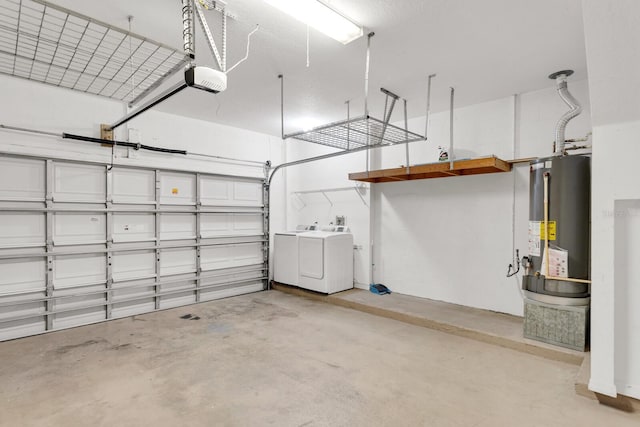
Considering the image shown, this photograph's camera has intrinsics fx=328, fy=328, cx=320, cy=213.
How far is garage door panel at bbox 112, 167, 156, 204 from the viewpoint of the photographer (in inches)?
172

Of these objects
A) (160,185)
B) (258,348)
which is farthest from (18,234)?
(258,348)

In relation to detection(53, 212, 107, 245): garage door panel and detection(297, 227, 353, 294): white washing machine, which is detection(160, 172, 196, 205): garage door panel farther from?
detection(297, 227, 353, 294): white washing machine

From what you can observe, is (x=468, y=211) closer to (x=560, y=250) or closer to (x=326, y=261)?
(x=560, y=250)

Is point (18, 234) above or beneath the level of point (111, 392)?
above

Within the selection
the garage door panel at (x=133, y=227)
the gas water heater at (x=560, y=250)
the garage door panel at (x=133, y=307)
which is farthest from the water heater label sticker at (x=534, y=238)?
the garage door panel at (x=133, y=307)

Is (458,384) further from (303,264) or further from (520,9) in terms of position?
(303,264)

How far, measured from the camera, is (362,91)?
3.84 meters

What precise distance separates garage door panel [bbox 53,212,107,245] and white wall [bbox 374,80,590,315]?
3934 millimetres

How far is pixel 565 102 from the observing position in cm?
335

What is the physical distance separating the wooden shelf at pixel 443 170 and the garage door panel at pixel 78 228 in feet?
11.4

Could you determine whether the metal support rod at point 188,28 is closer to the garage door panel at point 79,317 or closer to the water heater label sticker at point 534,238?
the water heater label sticker at point 534,238

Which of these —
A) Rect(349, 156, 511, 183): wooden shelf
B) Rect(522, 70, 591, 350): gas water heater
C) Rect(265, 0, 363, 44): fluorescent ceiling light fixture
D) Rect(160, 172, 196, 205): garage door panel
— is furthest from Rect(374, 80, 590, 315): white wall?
Rect(160, 172, 196, 205): garage door panel

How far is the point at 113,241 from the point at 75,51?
253 cm

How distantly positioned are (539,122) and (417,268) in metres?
2.40
